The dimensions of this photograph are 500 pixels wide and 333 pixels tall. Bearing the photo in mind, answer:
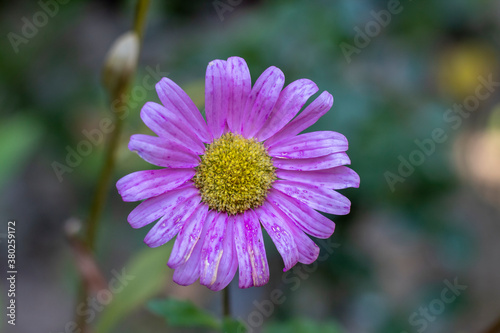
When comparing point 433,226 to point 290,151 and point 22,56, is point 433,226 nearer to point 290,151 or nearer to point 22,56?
point 290,151

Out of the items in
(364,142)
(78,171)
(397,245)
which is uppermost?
(364,142)

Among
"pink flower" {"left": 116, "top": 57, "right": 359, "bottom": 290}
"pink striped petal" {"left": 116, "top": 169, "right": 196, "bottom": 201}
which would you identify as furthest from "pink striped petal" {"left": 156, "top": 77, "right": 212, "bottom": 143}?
"pink striped petal" {"left": 116, "top": 169, "right": 196, "bottom": 201}

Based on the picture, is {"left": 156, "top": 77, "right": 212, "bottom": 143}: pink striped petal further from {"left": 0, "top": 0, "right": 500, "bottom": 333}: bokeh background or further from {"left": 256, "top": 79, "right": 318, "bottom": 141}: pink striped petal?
{"left": 0, "top": 0, "right": 500, "bottom": 333}: bokeh background

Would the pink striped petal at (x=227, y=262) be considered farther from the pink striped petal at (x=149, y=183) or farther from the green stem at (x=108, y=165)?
the green stem at (x=108, y=165)

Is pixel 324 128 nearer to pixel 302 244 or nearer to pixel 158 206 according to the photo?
pixel 302 244

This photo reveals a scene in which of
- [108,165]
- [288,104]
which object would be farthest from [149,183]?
[108,165]

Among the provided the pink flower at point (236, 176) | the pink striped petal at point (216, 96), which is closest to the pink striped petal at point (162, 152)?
the pink flower at point (236, 176)

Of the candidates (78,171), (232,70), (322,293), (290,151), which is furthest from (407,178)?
(78,171)
